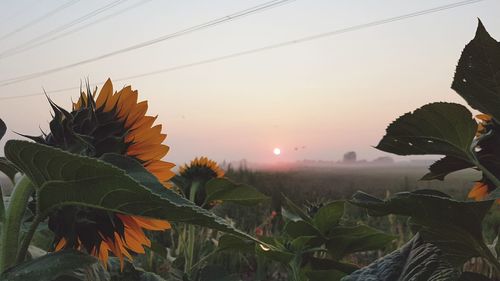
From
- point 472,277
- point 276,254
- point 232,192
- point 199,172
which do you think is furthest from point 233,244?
point 199,172

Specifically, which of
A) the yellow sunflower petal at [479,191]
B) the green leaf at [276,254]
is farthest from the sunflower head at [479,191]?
the green leaf at [276,254]

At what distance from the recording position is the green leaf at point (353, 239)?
0.69m

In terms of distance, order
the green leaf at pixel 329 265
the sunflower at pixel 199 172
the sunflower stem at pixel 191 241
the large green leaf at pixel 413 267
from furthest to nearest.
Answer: the sunflower at pixel 199 172
the sunflower stem at pixel 191 241
the green leaf at pixel 329 265
the large green leaf at pixel 413 267

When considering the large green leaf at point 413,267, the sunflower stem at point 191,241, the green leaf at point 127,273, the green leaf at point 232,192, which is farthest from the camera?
the sunflower stem at point 191,241

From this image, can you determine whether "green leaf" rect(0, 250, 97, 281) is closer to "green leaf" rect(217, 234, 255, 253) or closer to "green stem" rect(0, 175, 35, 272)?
"green stem" rect(0, 175, 35, 272)

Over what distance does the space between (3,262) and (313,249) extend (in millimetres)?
384

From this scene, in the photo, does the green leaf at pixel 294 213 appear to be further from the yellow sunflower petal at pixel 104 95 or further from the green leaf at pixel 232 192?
the yellow sunflower petal at pixel 104 95

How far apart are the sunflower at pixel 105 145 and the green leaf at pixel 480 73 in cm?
25

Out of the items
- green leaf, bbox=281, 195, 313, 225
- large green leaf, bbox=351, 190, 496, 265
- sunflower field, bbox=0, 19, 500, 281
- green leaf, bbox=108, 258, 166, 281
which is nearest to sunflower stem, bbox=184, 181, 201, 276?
green leaf, bbox=281, 195, 313, 225

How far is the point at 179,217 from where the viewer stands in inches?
13.9

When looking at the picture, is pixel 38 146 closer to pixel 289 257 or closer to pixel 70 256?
pixel 70 256

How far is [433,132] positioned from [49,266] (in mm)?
316

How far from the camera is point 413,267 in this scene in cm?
46

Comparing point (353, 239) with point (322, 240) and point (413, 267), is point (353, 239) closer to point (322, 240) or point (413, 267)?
point (322, 240)
